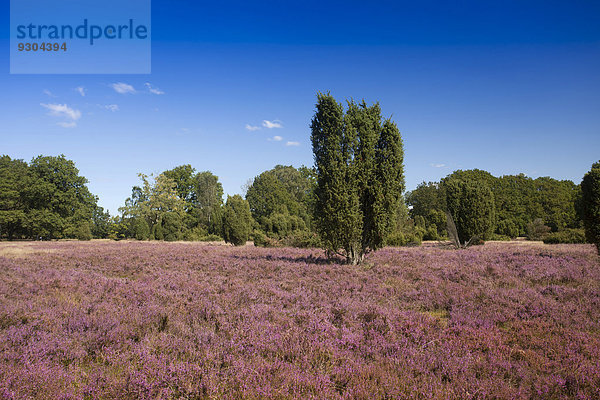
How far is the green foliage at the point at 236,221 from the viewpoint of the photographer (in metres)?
28.5

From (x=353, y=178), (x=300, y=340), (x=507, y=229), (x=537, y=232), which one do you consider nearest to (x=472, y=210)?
(x=353, y=178)

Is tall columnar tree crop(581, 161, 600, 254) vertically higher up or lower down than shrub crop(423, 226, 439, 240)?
higher up

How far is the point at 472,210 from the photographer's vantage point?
2414 centimetres

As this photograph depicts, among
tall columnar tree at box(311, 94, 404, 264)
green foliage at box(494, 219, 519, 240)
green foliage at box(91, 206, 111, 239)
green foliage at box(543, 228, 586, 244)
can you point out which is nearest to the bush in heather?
green foliage at box(494, 219, 519, 240)

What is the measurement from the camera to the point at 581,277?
30.4 ft

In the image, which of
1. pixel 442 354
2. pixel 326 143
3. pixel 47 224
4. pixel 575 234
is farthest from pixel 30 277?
pixel 47 224

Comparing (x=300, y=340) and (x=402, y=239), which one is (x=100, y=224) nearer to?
(x=402, y=239)

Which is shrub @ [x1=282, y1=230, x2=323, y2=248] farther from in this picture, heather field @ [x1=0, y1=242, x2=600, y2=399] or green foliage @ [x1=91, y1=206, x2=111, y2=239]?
green foliage @ [x1=91, y1=206, x2=111, y2=239]

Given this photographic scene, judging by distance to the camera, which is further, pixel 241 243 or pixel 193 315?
pixel 241 243

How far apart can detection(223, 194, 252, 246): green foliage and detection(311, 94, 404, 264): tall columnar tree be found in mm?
16930

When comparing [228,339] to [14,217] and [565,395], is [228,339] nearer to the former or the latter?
[565,395]

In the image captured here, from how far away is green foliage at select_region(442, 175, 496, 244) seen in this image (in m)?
24.2

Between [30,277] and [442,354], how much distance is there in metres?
12.1

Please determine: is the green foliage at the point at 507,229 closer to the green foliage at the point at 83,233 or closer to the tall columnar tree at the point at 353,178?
the tall columnar tree at the point at 353,178
